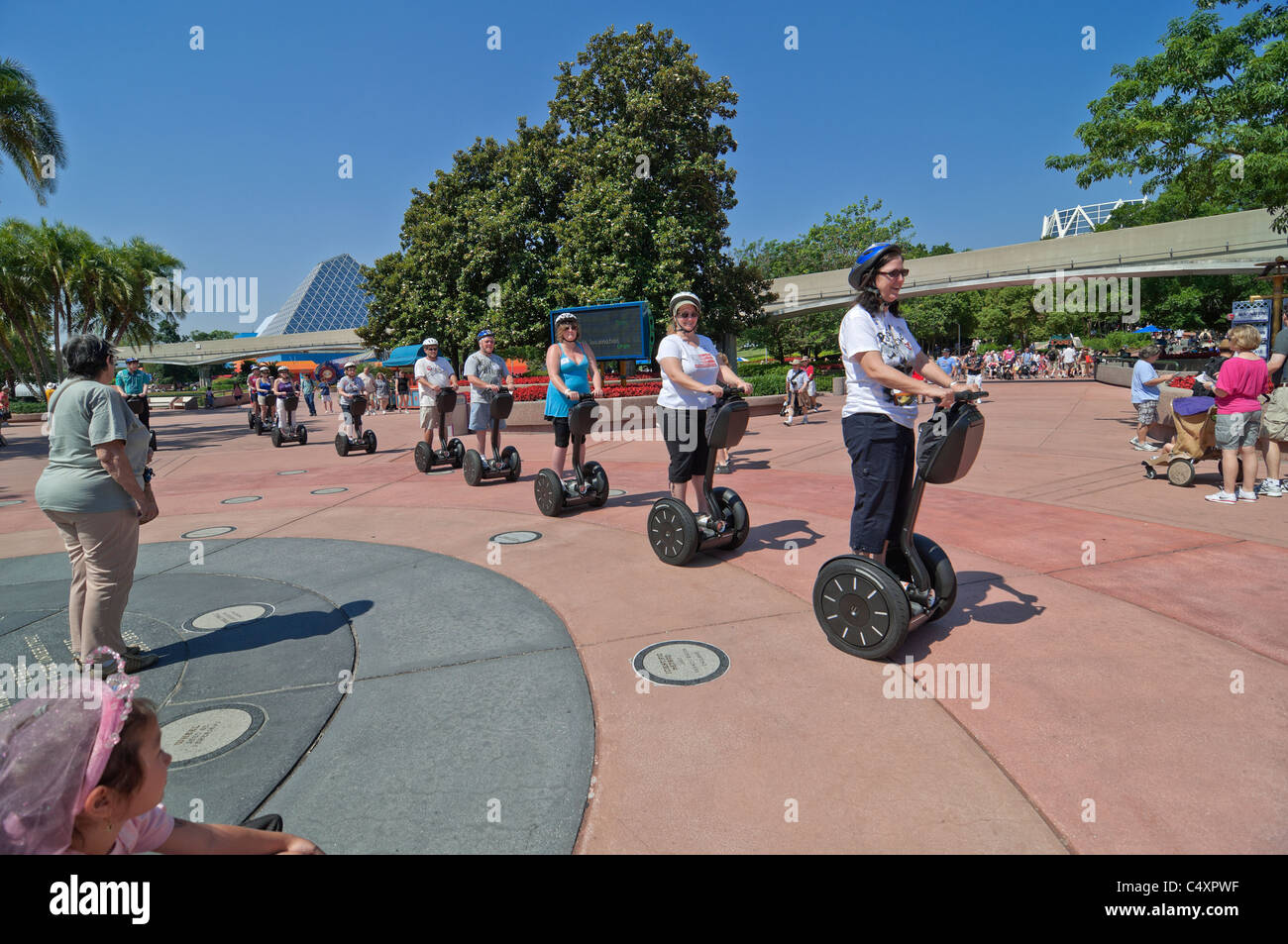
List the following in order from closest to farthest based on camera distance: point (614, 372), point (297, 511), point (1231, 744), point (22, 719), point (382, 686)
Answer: point (22, 719)
point (1231, 744)
point (382, 686)
point (297, 511)
point (614, 372)

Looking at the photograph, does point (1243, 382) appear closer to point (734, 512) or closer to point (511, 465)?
point (734, 512)

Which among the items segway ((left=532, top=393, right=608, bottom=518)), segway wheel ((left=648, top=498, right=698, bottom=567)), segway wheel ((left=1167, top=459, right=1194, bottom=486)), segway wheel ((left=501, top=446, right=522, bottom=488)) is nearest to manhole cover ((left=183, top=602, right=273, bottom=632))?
segway wheel ((left=648, top=498, right=698, bottom=567))

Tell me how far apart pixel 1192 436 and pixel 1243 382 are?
1.11m

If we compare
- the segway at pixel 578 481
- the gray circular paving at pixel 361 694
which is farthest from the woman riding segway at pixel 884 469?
the segway at pixel 578 481

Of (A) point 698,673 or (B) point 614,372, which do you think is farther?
(B) point 614,372

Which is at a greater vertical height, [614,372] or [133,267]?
[133,267]

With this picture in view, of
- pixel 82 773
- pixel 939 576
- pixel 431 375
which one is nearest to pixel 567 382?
pixel 431 375

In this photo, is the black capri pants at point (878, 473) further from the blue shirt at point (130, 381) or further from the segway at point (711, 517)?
the blue shirt at point (130, 381)

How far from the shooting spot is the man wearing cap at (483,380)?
26.9 ft

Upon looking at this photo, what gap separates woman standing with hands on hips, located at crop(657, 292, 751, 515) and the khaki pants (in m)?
3.25

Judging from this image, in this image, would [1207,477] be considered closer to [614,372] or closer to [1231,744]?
[1231,744]

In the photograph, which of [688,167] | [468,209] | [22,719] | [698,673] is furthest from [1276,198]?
[468,209]
